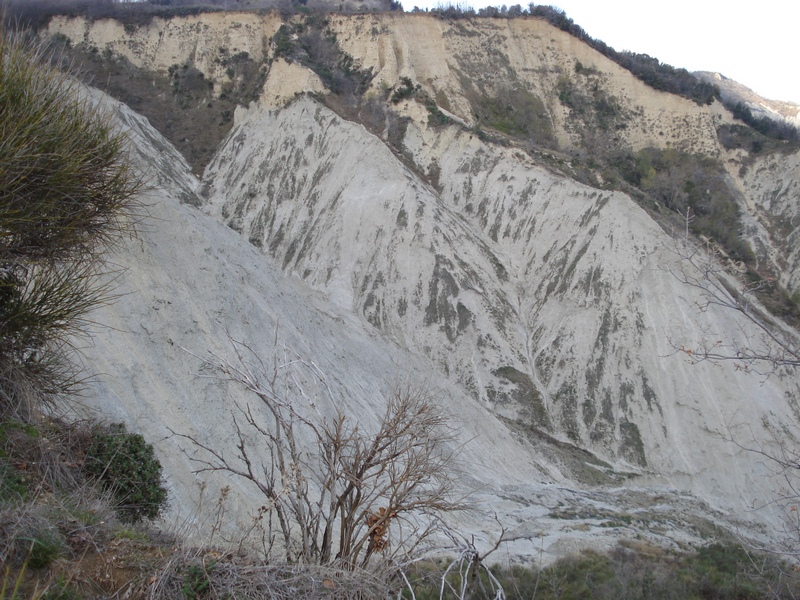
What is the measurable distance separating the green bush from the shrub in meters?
1.03

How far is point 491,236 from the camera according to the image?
34.1 metres

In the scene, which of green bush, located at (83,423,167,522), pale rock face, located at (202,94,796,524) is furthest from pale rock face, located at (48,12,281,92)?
green bush, located at (83,423,167,522)

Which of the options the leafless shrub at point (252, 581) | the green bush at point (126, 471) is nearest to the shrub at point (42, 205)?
the green bush at point (126, 471)

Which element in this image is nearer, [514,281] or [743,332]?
[743,332]

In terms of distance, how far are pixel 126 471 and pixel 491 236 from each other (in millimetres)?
27625

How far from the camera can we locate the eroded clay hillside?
913 inches

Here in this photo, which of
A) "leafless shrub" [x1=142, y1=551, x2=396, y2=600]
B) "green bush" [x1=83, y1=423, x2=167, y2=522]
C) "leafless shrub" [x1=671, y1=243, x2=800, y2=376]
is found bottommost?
"green bush" [x1=83, y1=423, x2=167, y2=522]

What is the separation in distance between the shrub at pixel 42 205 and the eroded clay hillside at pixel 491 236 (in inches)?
180

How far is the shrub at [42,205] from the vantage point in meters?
7.17

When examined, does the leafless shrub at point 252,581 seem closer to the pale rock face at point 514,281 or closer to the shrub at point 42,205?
the shrub at point 42,205

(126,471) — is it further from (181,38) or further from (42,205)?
(181,38)

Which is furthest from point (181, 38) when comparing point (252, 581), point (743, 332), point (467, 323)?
point (252, 581)

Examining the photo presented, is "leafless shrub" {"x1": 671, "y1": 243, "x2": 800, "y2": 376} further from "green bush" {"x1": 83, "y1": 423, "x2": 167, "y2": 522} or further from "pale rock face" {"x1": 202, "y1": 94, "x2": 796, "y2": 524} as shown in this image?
"green bush" {"x1": 83, "y1": 423, "x2": 167, "y2": 522}

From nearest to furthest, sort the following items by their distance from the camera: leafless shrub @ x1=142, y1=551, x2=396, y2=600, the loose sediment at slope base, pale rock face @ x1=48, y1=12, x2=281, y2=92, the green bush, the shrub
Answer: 1. leafless shrub @ x1=142, y1=551, x2=396, y2=600
2. the shrub
3. the green bush
4. the loose sediment at slope base
5. pale rock face @ x1=48, y1=12, x2=281, y2=92
